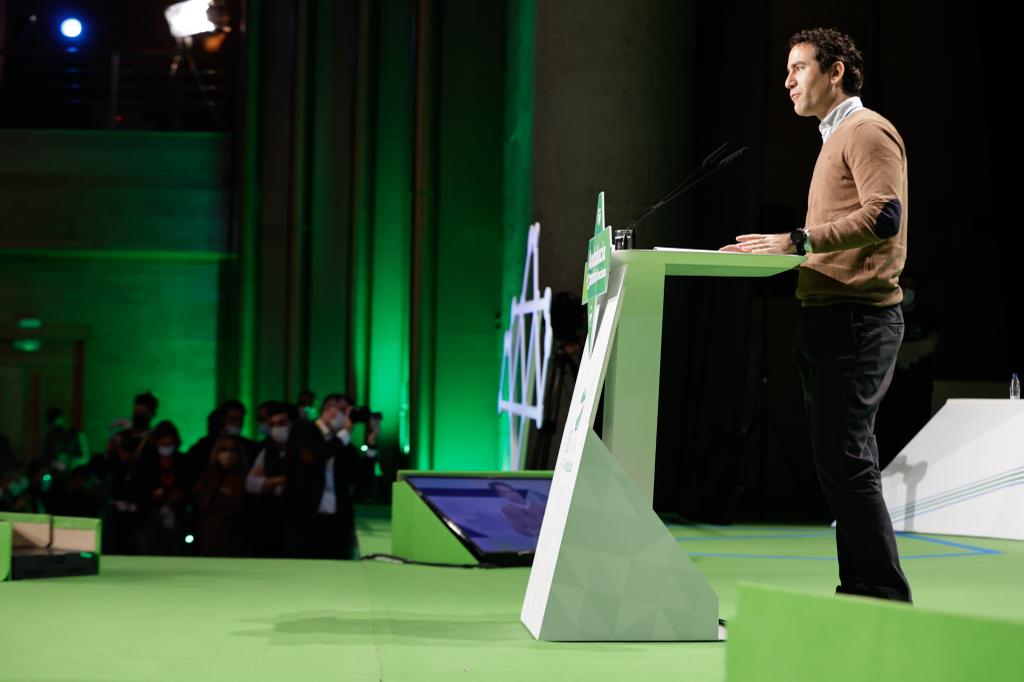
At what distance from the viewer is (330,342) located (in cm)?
1002

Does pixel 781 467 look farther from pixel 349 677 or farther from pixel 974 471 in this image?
pixel 349 677

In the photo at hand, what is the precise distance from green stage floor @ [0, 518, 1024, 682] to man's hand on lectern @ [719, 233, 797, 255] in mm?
856

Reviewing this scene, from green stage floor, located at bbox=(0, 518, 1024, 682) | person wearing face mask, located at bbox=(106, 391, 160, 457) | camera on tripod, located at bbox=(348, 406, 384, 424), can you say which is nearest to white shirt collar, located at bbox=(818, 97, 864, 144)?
green stage floor, located at bbox=(0, 518, 1024, 682)

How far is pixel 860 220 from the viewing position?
2621mm

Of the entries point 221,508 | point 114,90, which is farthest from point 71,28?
point 221,508

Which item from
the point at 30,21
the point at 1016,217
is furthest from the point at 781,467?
the point at 30,21

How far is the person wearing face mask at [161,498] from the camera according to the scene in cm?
696

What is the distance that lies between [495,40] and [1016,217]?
4035mm

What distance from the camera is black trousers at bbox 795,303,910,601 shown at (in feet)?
8.64

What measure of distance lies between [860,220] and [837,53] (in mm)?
446

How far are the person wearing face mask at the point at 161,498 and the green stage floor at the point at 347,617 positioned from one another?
7.03ft

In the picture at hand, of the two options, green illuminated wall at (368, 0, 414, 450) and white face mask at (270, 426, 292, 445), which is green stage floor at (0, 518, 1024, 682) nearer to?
white face mask at (270, 426, 292, 445)

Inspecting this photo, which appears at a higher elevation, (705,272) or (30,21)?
(30,21)

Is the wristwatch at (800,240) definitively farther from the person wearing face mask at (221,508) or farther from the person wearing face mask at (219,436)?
the person wearing face mask at (219,436)
